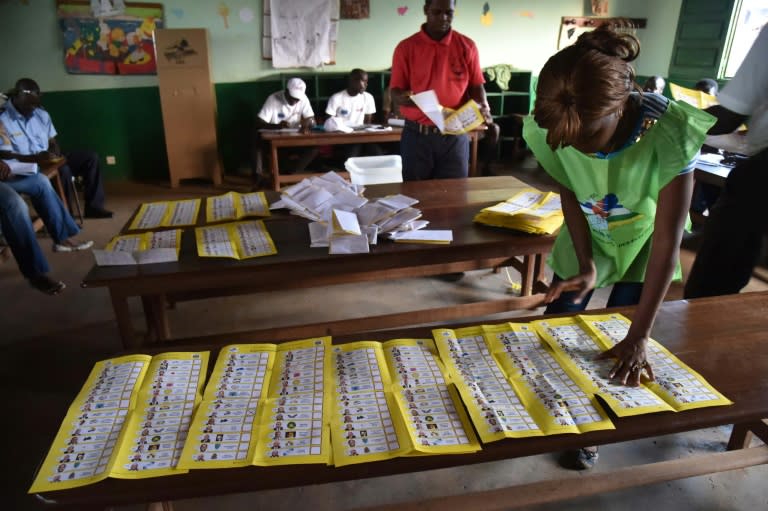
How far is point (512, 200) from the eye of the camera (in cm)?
218

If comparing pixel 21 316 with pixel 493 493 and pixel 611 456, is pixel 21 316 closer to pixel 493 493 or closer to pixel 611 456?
pixel 493 493

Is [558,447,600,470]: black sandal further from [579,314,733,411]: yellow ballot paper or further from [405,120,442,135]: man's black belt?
[405,120,442,135]: man's black belt

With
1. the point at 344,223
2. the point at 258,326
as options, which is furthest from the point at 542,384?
the point at 258,326

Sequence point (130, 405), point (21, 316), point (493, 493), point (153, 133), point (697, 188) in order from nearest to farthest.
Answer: point (130, 405), point (493, 493), point (21, 316), point (697, 188), point (153, 133)

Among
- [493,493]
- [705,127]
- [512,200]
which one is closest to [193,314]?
[512,200]

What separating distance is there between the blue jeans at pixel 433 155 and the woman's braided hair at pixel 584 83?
185 centimetres

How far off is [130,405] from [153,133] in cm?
540

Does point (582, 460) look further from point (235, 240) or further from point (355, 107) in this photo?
point (355, 107)

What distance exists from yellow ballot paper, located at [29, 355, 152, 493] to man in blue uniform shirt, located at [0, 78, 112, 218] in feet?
10.6

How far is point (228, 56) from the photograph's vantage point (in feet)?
18.4

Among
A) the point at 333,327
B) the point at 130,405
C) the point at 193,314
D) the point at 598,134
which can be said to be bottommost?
the point at 193,314

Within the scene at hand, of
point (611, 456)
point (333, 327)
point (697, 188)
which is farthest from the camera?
point (697, 188)

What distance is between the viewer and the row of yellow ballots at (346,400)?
846 millimetres

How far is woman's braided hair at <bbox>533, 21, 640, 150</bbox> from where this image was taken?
3.05 ft
